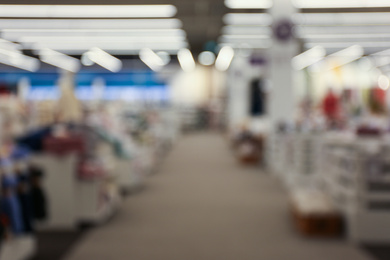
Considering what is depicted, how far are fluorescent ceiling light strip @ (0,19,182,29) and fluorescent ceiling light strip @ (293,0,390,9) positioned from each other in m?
3.70

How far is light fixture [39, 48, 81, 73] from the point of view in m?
18.9

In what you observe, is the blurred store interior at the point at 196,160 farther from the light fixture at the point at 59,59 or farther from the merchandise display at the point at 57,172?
the light fixture at the point at 59,59

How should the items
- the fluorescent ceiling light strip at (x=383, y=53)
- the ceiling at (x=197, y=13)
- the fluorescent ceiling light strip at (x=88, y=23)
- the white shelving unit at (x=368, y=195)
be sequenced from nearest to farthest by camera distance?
1. the white shelving unit at (x=368, y=195)
2. the ceiling at (x=197, y=13)
3. the fluorescent ceiling light strip at (x=88, y=23)
4. the fluorescent ceiling light strip at (x=383, y=53)

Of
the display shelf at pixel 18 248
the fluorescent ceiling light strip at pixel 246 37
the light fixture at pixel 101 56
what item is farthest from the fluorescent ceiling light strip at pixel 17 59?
the display shelf at pixel 18 248

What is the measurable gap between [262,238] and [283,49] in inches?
223

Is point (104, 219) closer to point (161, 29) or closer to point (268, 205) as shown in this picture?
point (268, 205)

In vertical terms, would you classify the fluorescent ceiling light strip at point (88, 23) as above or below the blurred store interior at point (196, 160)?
above

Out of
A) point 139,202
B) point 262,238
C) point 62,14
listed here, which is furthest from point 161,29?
point 262,238

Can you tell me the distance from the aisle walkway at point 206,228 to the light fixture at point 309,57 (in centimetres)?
1203

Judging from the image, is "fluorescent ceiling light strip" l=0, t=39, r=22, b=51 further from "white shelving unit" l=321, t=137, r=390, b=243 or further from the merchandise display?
"white shelving unit" l=321, t=137, r=390, b=243

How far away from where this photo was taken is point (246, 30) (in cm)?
1345

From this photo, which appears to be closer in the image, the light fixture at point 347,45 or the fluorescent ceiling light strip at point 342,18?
the fluorescent ceiling light strip at point 342,18

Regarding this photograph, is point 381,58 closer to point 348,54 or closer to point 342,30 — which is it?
point 348,54

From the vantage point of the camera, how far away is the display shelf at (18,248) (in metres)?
3.65
